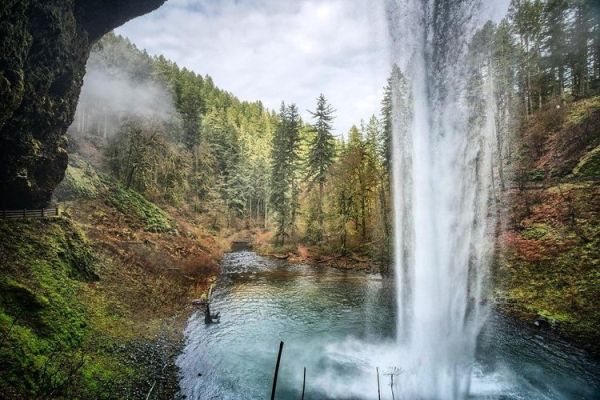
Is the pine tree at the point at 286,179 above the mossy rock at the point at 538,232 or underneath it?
above

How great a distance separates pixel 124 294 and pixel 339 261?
21.2 m

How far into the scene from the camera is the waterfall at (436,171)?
12398mm

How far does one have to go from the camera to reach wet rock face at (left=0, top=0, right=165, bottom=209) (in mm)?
10102

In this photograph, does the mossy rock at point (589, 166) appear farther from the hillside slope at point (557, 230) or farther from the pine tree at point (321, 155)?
the pine tree at point (321, 155)

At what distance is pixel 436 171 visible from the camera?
43.1 feet

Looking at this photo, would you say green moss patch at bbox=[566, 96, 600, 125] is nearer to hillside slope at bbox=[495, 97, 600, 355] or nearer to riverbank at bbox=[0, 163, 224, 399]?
hillside slope at bbox=[495, 97, 600, 355]

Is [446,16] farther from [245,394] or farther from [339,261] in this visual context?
[339,261]

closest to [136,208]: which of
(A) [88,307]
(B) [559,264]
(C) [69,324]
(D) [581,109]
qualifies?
(A) [88,307]

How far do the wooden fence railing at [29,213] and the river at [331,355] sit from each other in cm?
942

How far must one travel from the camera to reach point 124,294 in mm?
16234

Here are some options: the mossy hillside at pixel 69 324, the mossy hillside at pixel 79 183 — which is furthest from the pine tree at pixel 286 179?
the mossy hillside at pixel 69 324

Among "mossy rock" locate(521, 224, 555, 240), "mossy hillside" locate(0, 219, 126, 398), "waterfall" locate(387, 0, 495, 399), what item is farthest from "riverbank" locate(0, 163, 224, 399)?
"mossy rock" locate(521, 224, 555, 240)

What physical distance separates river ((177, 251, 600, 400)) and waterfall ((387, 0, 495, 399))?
4.31 ft

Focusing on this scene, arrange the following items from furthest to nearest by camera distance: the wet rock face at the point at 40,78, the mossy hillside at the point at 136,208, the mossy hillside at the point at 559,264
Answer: the mossy hillside at the point at 136,208 < the mossy hillside at the point at 559,264 < the wet rock face at the point at 40,78
